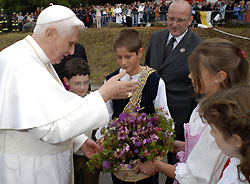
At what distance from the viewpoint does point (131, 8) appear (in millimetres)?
25781

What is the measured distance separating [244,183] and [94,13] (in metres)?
27.8

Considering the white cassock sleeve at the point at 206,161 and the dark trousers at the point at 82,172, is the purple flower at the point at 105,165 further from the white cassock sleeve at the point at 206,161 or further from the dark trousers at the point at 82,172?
the dark trousers at the point at 82,172

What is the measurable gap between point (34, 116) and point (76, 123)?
31 centimetres

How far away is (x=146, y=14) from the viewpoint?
80.3ft

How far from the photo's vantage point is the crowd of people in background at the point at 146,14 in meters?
21.3

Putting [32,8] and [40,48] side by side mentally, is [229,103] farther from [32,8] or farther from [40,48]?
[32,8]

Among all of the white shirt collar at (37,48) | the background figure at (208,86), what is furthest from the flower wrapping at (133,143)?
the white shirt collar at (37,48)

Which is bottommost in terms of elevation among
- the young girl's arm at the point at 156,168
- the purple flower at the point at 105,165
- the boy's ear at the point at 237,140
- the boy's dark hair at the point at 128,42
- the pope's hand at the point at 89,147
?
the pope's hand at the point at 89,147

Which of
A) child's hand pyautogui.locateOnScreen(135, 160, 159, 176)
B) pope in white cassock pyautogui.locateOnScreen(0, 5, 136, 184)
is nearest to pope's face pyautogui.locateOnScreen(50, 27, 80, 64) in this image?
pope in white cassock pyautogui.locateOnScreen(0, 5, 136, 184)

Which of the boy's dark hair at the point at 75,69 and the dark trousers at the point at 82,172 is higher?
the boy's dark hair at the point at 75,69

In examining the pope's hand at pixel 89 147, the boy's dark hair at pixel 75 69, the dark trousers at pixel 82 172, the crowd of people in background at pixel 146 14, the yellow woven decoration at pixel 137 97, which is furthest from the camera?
the crowd of people in background at pixel 146 14

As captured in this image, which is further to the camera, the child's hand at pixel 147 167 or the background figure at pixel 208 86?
the child's hand at pixel 147 167

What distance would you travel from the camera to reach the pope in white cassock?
2.19 m

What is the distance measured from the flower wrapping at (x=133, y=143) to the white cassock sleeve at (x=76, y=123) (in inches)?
7.4
